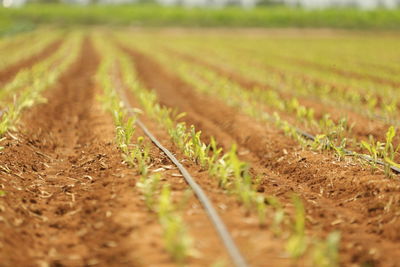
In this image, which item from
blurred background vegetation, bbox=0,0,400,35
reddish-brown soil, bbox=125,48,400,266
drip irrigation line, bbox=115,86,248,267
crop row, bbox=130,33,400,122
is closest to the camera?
drip irrigation line, bbox=115,86,248,267

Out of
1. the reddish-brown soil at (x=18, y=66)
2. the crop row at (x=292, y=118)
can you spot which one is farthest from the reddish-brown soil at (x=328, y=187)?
the reddish-brown soil at (x=18, y=66)

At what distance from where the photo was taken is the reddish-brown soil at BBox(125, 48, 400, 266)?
3.98m

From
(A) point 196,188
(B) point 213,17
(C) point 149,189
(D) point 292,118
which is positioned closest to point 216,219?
(A) point 196,188

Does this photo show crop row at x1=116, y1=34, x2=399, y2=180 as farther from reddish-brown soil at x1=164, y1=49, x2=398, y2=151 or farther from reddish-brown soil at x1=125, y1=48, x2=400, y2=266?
reddish-brown soil at x1=125, y1=48, x2=400, y2=266

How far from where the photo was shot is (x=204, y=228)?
371 centimetres

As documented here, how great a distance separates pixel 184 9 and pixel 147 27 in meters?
14.7

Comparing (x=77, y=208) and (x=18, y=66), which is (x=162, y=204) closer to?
(x=77, y=208)

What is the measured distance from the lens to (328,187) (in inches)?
217

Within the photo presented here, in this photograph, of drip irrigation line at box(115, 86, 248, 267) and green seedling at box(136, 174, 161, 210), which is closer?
drip irrigation line at box(115, 86, 248, 267)

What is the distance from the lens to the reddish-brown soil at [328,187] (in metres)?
3.98

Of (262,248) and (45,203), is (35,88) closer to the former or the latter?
(45,203)

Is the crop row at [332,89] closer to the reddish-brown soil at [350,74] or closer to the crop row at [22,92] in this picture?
the reddish-brown soil at [350,74]

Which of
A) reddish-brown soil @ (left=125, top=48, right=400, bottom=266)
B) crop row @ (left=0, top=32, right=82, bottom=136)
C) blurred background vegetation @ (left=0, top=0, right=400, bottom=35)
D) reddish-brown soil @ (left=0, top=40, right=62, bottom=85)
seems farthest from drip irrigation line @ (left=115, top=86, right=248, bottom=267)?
blurred background vegetation @ (left=0, top=0, right=400, bottom=35)

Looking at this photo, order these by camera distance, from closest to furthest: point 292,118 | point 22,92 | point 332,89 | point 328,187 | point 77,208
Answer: point 77,208, point 328,187, point 292,118, point 22,92, point 332,89
